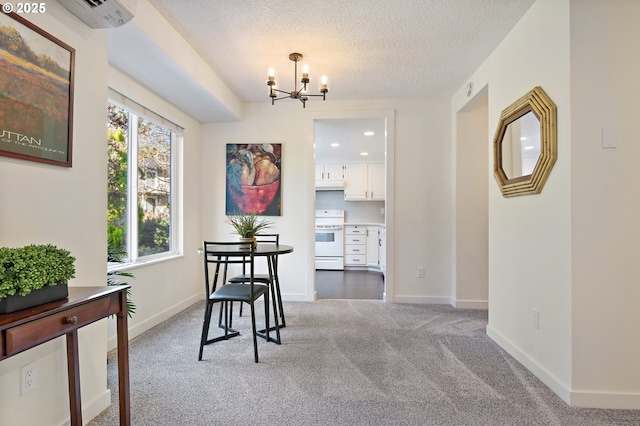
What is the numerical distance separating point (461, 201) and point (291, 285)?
232cm

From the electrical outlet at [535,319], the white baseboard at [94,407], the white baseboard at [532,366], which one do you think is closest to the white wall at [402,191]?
the white baseboard at [532,366]

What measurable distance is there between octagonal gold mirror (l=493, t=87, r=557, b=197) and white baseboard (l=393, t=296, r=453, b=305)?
1.82 metres

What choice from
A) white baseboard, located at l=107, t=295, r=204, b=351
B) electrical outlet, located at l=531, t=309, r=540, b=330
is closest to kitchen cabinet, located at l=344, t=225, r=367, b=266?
white baseboard, located at l=107, t=295, r=204, b=351

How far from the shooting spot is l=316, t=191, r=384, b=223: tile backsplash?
7473 mm

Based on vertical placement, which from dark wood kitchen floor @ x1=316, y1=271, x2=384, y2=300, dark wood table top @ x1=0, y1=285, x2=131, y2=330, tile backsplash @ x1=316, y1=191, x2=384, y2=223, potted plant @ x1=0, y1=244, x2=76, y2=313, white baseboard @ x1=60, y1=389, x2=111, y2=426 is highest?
tile backsplash @ x1=316, y1=191, x2=384, y2=223

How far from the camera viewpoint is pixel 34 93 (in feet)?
4.67

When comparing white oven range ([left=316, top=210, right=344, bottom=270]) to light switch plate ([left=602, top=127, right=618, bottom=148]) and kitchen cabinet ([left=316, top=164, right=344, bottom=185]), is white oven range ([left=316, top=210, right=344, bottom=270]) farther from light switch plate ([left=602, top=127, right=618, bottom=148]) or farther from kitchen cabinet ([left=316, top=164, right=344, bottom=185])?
light switch plate ([left=602, top=127, right=618, bottom=148])

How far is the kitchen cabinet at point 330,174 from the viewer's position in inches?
285

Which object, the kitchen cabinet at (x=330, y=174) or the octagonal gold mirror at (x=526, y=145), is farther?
the kitchen cabinet at (x=330, y=174)

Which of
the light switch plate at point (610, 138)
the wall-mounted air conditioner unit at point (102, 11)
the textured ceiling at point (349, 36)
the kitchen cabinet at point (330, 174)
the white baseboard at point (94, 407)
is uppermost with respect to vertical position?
the textured ceiling at point (349, 36)

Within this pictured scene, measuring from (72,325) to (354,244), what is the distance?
5916 millimetres

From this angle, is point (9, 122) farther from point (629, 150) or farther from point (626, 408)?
point (626, 408)

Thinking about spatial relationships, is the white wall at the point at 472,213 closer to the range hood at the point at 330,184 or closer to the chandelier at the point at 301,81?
the chandelier at the point at 301,81

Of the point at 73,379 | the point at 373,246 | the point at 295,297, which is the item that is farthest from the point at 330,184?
the point at 73,379
